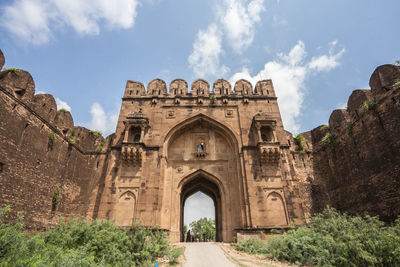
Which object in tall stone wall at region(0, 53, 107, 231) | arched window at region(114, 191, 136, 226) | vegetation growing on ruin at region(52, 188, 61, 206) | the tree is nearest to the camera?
tall stone wall at region(0, 53, 107, 231)

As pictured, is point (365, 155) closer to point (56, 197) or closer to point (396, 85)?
point (396, 85)

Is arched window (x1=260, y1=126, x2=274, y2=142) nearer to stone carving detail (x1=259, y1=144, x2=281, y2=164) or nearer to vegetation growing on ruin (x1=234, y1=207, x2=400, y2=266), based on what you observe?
stone carving detail (x1=259, y1=144, x2=281, y2=164)

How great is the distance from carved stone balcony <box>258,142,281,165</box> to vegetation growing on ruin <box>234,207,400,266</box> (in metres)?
4.53

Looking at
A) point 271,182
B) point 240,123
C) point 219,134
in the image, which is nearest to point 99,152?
point 219,134

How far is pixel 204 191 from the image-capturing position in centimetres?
1758

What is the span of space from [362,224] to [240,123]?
28.6ft

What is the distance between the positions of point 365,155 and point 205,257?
10436 millimetres

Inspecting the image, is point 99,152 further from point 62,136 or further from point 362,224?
point 362,224

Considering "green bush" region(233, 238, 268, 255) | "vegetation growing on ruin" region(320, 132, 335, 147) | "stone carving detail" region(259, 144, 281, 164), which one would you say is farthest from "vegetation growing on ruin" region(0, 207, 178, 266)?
"vegetation growing on ruin" region(320, 132, 335, 147)

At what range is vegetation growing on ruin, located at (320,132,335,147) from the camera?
48.7 feet

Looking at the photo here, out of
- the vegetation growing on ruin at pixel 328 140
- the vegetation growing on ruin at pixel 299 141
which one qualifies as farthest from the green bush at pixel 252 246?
the vegetation growing on ruin at pixel 328 140

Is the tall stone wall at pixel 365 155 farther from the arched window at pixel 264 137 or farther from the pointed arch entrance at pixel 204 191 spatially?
the pointed arch entrance at pixel 204 191

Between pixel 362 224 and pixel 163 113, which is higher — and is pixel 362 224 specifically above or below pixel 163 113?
below

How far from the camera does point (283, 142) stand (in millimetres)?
14242
